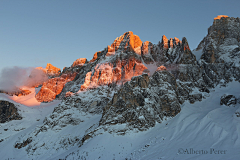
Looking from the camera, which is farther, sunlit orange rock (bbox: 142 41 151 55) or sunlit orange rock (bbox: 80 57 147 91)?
sunlit orange rock (bbox: 142 41 151 55)

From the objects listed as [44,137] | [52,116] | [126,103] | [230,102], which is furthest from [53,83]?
[230,102]

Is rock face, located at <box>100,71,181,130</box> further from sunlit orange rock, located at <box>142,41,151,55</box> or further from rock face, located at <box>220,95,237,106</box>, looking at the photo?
sunlit orange rock, located at <box>142,41,151,55</box>

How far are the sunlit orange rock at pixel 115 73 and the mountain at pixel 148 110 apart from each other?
38 cm

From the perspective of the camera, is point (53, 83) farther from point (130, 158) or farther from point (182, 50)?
point (130, 158)

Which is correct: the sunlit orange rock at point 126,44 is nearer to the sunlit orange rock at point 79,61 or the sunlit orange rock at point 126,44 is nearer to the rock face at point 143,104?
the sunlit orange rock at point 79,61

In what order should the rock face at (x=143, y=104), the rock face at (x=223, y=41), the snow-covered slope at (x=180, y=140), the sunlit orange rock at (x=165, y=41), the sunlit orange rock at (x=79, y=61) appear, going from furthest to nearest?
1. the sunlit orange rock at (x=79, y=61)
2. the sunlit orange rock at (x=165, y=41)
3. the rock face at (x=223, y=41)
4. the rock face at (x=143, y=104)
5. the snow-covered slope at (x=180, y=140)

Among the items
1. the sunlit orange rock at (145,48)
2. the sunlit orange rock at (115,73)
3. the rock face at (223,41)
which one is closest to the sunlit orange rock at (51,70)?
the sunlit orange rock at (115,73)

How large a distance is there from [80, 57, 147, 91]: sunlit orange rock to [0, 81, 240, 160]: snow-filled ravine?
18.3 meters

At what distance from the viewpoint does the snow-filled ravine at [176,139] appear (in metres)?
27.2

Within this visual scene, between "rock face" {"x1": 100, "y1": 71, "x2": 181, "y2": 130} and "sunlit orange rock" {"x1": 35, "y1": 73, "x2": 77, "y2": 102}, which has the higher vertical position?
"sunlit orange rock" {"x1": 35, "y1": 73, "x2": 77, "y2": 102}

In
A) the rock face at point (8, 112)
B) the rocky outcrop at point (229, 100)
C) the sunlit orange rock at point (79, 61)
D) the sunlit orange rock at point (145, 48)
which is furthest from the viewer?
the sunlit orange rock at point (79, 61)

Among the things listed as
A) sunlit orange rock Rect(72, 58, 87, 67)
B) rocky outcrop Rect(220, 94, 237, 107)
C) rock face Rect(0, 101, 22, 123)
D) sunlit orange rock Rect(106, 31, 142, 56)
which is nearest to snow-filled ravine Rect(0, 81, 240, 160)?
rocky outcrop Rect(220, 94, 237, 107)

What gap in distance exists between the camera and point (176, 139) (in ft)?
114

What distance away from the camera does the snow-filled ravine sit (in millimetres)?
27250
